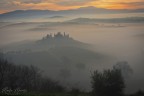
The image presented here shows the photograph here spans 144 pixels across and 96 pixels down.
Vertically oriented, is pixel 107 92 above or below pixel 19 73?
below

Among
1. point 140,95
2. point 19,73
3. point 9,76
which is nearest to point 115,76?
point 140,95

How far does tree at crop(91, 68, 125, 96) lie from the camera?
2985 inches

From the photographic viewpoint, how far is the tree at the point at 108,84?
249 feet

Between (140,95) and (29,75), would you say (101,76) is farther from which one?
(29,75)

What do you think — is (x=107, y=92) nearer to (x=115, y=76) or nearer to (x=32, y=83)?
(x=115, y=76)

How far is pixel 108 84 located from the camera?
7650 cm

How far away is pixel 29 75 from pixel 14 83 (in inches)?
922

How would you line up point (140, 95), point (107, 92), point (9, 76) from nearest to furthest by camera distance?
point (107, 92), point (140, 95), point (9, 76)

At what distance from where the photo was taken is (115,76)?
79.7m

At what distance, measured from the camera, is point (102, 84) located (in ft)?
254

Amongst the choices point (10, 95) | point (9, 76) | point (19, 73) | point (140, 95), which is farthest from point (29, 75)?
point (10, 95)

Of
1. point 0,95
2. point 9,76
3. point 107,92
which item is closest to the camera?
point 0,95

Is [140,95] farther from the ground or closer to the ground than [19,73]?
closer to the ground

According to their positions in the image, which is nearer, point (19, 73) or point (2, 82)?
point (2, 82)
